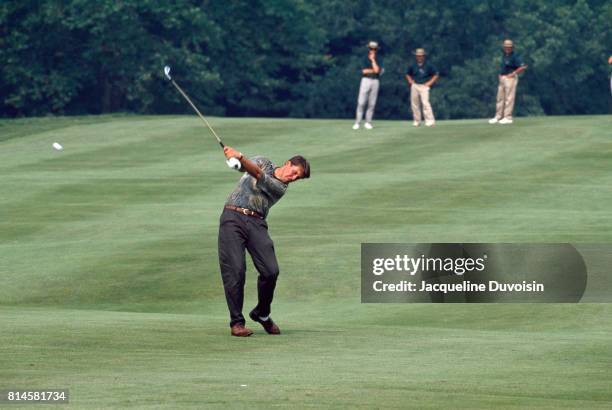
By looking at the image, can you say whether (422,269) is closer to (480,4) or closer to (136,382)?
(136,382)

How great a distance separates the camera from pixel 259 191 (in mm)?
15469

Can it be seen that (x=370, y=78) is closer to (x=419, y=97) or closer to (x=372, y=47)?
(x=372, y=47)

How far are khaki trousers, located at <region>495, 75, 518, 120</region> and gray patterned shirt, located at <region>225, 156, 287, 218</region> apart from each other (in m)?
26.9

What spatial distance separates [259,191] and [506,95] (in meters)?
27.8

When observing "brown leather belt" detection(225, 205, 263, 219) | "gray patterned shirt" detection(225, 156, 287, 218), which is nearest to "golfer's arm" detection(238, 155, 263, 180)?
"gray patterned shirt" detection(225, 156, 287, 218)

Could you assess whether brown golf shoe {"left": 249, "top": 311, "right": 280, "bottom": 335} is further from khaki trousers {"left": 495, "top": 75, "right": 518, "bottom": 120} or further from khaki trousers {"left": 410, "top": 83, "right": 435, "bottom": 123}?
khaki trousers {"left": 495, "top": 75, "right": 518, "bottom": 120}

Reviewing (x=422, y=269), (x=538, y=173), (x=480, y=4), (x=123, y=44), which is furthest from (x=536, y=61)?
(x=422, y=269)

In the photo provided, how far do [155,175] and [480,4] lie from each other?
53.0 meters

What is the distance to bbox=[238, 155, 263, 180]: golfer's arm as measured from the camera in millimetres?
14694

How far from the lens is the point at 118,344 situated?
14.3m

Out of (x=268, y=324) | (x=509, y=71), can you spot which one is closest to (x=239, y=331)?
(x=268, y=324)

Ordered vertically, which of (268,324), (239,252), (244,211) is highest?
(244,211)

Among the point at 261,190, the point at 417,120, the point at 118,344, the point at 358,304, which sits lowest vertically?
the point at 417,120

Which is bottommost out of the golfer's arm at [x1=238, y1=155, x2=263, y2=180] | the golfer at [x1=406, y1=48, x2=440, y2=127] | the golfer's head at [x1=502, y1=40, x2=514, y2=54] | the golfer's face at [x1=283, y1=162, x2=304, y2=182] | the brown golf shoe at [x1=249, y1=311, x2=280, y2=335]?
the golfer at [x1=406, y1=48, x2=440, y2=127]
